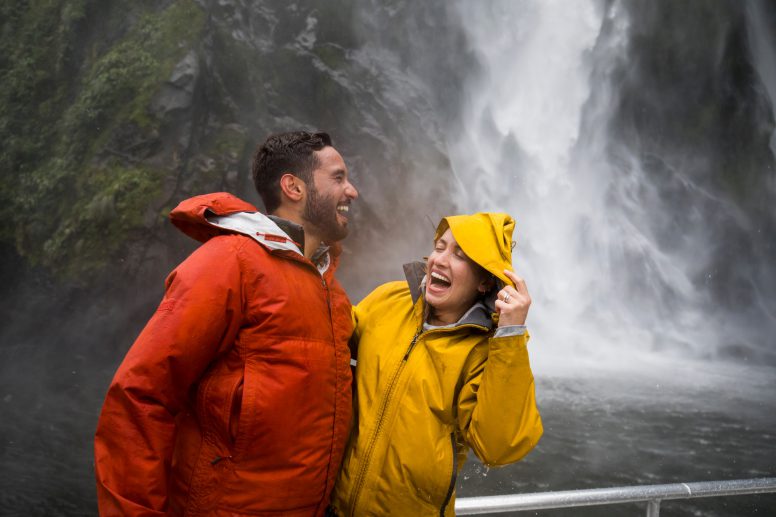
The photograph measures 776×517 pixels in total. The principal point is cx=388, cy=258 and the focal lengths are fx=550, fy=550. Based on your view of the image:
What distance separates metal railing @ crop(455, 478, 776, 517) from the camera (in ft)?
7.15

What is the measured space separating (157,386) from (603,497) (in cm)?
184

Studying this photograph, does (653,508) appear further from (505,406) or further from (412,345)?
(412,345)

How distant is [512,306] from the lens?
1935 mm

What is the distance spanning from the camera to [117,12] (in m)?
15.7

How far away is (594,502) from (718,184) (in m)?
23.7

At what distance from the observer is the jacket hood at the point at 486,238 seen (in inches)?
84.6

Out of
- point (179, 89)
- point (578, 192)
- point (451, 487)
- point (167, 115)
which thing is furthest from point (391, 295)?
point (578, 192)

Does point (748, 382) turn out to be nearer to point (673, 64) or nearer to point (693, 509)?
point (693, 509)

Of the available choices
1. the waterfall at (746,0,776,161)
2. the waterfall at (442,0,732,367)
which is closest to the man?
the waterfall at (442,0,732,367)

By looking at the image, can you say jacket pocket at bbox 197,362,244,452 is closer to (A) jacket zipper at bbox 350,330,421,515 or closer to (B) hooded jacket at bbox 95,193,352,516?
(B) hooded jacket at bbox 95,193,352,516

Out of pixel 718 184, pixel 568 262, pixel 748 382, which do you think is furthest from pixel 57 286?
pixel 718 184

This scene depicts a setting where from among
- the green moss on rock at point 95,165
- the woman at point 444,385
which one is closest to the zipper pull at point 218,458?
the woman at point 444,385

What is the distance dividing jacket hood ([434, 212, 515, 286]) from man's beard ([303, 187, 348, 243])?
49cm

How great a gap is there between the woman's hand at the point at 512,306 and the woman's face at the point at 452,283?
30 centimetres
